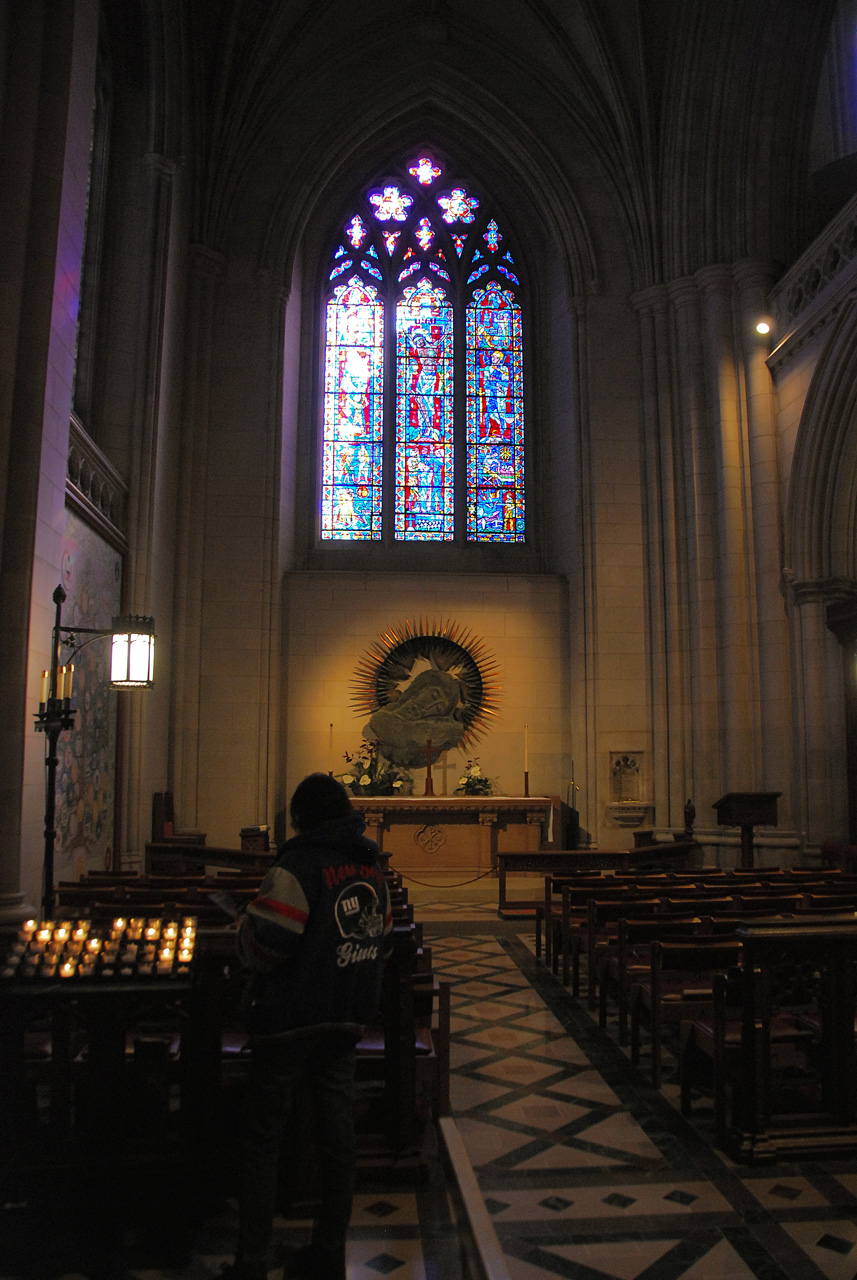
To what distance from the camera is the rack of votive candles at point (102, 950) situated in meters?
3.22

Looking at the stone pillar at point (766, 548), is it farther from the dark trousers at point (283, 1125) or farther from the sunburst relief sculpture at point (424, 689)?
the dark trousers at point (283, 1125)

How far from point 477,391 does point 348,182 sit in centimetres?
382

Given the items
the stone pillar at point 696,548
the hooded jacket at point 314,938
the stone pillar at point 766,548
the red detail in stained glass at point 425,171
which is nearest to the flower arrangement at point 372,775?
the stone pillar at point 696,548

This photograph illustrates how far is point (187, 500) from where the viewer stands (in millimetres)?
12508

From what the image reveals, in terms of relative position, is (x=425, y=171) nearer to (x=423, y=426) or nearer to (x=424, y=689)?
(x=423, y=426)

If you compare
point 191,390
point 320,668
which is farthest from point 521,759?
point 191,390

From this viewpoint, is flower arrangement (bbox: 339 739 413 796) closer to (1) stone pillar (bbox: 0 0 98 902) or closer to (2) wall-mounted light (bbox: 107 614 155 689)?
(2) wall-mounted light (bbox: 107 614 155 689)

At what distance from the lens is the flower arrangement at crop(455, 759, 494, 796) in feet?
41.8

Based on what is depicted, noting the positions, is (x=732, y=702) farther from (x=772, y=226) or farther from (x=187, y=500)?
(x=187, y=500)

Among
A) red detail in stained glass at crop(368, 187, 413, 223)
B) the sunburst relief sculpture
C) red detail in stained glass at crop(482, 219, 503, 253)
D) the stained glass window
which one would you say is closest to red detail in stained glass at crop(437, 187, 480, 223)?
the stained glass window

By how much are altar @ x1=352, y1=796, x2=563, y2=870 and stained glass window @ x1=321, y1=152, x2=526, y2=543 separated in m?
4.39

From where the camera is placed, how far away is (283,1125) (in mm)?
2732

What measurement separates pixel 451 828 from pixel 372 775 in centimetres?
135

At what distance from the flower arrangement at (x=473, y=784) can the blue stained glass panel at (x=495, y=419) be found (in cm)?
368
